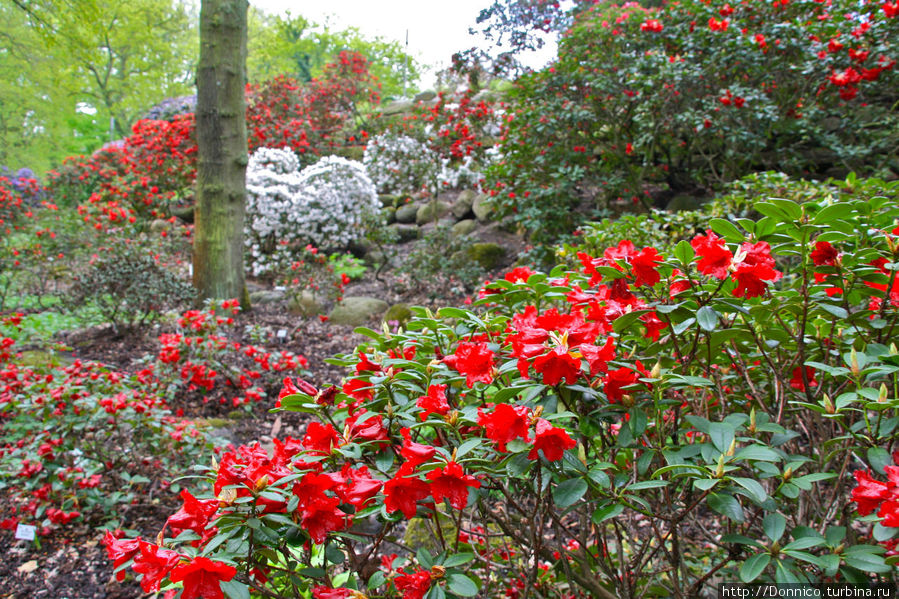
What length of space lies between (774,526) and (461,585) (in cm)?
50

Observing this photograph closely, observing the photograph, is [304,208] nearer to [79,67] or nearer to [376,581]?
[376,581]

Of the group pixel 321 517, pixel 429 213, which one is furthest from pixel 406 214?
pixel 321 517

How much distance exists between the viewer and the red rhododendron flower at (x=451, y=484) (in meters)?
0.78

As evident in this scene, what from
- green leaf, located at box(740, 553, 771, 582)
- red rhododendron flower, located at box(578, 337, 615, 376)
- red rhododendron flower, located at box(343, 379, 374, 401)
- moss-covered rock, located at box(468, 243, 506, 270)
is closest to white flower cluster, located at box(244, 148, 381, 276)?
moss-covered rock, located at box(468, 243, 506, 270)

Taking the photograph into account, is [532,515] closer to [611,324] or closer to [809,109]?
[611,324]

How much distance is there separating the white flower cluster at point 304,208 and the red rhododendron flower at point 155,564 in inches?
246

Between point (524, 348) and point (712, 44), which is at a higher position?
point (712, 44)

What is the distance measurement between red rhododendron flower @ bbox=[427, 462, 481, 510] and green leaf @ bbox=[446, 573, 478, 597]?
0.38 feet

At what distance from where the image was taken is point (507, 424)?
799 millimetres

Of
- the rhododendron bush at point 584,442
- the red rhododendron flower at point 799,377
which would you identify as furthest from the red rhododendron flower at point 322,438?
the red rhododendron flower at point 799,377

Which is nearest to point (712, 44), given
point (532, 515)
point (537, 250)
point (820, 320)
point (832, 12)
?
point (832, 12)

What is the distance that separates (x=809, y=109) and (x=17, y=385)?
585 cm

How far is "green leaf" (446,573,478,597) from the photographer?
764mm

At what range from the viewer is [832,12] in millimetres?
4297
